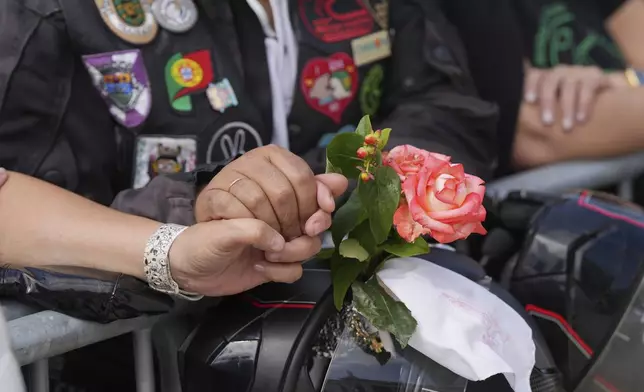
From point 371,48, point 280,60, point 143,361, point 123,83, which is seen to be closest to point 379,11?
point 371,48

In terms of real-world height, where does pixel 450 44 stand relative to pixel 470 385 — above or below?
above

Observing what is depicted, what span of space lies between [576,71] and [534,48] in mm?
124

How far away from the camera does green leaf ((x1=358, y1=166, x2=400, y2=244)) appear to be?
2.11 feet

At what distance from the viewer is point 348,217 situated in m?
0.69

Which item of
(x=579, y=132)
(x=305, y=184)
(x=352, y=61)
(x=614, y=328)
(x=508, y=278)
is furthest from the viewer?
(x=579, y=132)

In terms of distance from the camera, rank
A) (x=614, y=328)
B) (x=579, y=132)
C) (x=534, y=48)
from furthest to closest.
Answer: (x=534, y=48)
(x=579, y=132)
(x=614, y=328)

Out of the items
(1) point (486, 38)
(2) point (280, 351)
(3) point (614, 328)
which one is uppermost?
(1) point (486, 38)

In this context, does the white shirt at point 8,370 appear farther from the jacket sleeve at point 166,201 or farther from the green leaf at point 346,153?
the green leaf at point 346,153

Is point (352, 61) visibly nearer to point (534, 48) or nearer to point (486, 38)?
point (486, 38)

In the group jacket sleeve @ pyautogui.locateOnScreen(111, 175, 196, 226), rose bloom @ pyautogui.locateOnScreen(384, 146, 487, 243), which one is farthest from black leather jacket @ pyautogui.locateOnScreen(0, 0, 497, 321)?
rose bloom @ pyautogui.locateOnScreen(384, 146, 487, 243)

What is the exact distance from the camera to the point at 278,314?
700 millimetres

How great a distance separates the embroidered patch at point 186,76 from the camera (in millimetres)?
898

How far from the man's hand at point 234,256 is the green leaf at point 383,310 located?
0.06 m

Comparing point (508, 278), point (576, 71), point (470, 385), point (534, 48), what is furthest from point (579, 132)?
point (470, 385)
